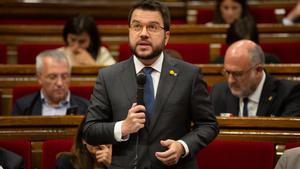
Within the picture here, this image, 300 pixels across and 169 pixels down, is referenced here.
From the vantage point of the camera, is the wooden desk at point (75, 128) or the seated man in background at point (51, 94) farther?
the seated man in background at point (51, 94)

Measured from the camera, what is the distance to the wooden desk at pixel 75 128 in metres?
1.61

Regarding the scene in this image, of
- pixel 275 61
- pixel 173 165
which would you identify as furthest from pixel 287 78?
pixel 173 165

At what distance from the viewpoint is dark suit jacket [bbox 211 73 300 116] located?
186 centimetres

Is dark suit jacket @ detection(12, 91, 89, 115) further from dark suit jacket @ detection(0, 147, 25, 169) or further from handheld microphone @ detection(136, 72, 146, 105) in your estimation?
handheld microphone @ detection(136, 72, 146, 105)

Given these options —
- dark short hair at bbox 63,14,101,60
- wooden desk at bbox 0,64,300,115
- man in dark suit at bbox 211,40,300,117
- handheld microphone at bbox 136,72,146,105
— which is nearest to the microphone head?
handheld microphone at bbox 136,72,146,105

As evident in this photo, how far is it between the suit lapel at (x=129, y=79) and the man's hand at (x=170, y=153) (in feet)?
0.36

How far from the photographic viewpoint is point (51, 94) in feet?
6.78

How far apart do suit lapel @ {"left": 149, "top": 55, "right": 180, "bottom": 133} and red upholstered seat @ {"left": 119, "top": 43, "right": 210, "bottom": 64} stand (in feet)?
3.91

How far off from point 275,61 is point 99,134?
48.8 inches

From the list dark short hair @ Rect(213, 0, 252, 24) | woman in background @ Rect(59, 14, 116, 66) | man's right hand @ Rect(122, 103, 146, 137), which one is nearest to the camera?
man's right hand @ Rect(122, 103, 146, 137)

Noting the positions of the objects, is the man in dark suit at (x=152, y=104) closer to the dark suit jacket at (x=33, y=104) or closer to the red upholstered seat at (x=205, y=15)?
the dark suit jacket at (x=33, y=104)

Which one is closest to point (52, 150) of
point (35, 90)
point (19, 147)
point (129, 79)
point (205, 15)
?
point (19, 147)

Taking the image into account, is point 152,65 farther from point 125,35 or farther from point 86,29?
point 125,35

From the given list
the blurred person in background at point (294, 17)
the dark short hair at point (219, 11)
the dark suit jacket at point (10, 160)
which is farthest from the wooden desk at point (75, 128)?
the blurred person in background at point (294, 17)
